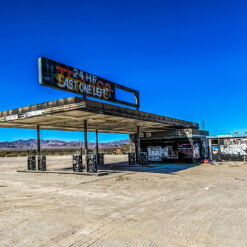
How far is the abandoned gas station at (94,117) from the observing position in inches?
615

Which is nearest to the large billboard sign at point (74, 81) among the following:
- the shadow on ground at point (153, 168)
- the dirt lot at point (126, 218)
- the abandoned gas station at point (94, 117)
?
the abandoned gas station at point (94, 117)

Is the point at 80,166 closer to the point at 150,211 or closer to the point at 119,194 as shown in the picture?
the point at 119,194

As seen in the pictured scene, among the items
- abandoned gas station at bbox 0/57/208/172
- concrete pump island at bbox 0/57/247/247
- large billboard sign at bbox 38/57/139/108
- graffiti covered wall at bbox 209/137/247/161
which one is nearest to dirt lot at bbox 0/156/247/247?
concrete pump island at bbox 0/57/247/247

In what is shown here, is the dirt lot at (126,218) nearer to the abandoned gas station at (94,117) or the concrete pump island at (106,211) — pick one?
the concrete pump island at (106,211)

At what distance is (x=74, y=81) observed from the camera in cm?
1803

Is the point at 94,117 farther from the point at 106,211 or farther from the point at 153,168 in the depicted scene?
the point at 106,211

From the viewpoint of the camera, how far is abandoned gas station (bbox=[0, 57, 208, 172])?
615 inches

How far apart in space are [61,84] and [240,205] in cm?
1329

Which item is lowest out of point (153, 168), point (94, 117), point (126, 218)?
point (153, 168)

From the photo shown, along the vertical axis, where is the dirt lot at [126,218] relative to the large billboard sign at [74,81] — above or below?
below

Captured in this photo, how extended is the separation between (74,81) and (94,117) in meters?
3.12

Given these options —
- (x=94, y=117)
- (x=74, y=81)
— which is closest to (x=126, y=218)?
(x=94, y=117)

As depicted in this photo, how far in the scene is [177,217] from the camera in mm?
7195

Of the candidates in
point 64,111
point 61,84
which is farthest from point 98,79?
point 64,111
